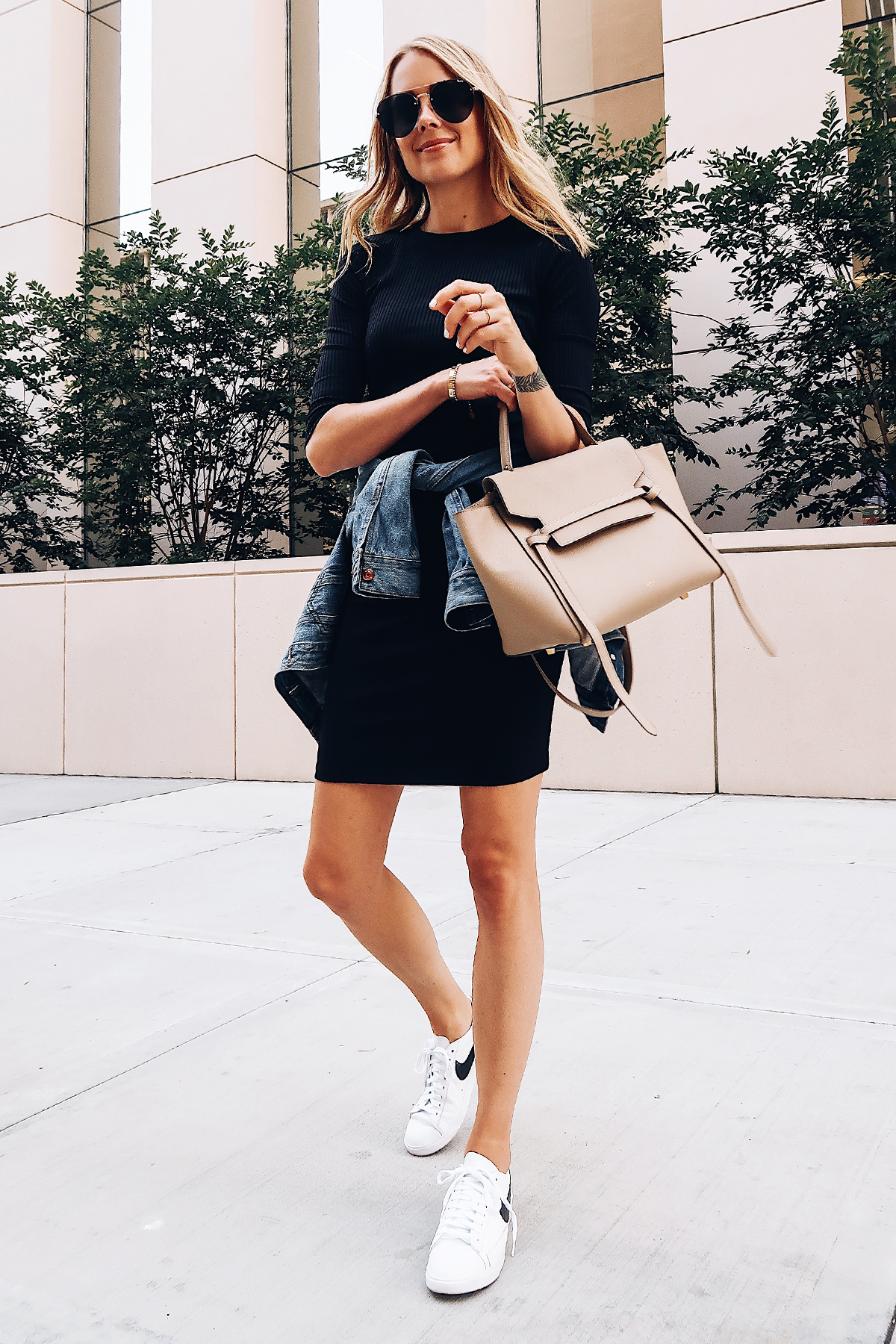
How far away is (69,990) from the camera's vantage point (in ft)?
9.82

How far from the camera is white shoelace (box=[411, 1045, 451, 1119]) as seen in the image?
2047mm

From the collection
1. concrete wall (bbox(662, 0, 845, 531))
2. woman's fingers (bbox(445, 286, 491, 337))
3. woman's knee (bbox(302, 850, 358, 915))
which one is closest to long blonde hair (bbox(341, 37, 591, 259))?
woman's fingers (bbox(445, 286, 491, 337))

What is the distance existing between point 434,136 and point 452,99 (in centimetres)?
Result: 6

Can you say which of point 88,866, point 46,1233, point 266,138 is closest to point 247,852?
point 88,866

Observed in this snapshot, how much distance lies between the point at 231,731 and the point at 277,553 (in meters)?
1.68

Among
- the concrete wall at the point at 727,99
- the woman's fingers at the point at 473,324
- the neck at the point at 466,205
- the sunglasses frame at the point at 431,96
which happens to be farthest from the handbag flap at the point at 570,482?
the concrete wall at the point at 727,99

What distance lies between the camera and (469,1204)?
1638 mm

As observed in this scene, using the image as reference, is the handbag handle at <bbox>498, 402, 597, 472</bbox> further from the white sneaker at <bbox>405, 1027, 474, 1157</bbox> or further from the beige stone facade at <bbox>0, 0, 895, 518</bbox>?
the beige stone facade at <bbox>0, 0, 895, 518</bbox>

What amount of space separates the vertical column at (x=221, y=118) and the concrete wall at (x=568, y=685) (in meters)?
3.95

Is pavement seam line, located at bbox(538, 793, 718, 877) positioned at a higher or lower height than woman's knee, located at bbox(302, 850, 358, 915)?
lower

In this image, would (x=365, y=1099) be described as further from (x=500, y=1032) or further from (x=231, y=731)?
(x=231, y=731)

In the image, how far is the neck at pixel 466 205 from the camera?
1.90 meters

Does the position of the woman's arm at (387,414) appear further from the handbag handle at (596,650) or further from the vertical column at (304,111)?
the vertical column at (304,111)

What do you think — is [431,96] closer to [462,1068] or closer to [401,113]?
[401,113]
